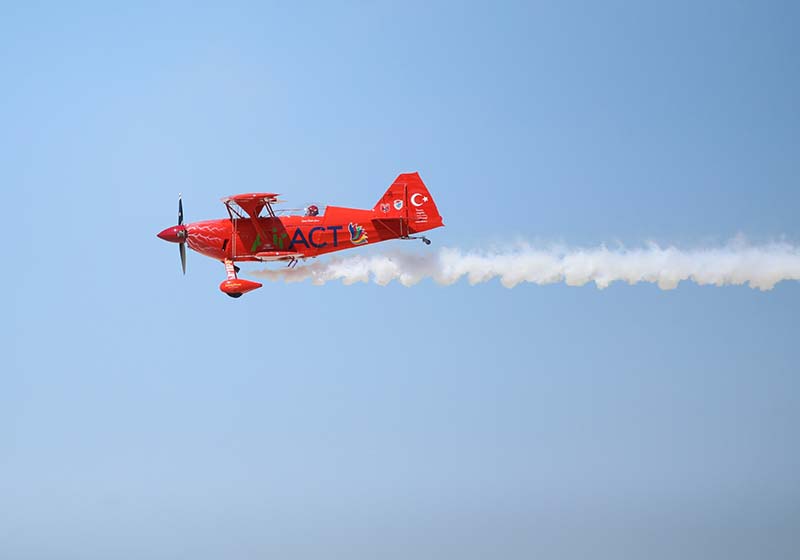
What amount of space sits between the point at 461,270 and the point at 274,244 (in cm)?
707

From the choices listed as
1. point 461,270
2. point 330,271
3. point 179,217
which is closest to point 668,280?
point 461,270

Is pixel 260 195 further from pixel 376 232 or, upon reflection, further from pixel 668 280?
pixel 668 280

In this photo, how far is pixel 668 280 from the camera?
76250 millimetres

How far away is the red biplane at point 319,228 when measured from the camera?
73.9 m

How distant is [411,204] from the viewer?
74.1m

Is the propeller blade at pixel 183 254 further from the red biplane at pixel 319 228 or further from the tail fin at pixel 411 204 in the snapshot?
the tail fin at pixel 411 204

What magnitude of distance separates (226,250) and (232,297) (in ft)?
6.07

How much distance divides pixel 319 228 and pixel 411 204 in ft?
11.3

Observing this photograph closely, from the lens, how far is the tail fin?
74.0 metres

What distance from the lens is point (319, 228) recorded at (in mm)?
74000

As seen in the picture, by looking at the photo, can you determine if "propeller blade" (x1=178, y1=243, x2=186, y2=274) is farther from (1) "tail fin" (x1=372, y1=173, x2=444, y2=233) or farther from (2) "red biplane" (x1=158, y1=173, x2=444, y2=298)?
(1) "tail fin" (x1=372, y1=173, x2=444, y2=233)

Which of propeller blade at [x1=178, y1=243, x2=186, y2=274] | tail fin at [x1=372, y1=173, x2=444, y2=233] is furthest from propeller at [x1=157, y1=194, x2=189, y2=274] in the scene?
tail fin at [x1=372, y1=173, x2=444, y2=233]

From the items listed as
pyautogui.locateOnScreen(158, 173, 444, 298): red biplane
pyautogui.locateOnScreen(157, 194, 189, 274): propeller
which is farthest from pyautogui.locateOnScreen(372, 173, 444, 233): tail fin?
pyautogui.locateOnScreen(157, 194, 189, 274): propeller

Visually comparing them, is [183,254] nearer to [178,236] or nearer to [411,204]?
[178,236]
